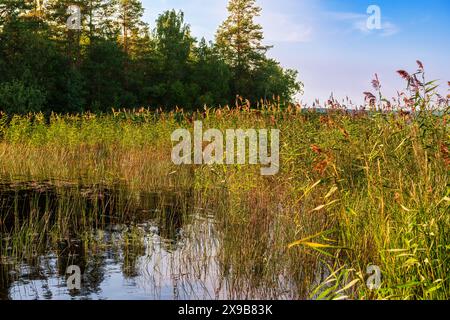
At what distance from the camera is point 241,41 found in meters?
55.4

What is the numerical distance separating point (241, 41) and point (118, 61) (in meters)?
17.0

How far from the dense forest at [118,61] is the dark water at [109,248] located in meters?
23.5

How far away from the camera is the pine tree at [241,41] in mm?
55094

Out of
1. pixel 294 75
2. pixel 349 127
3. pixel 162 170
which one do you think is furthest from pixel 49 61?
pixel 294 75
